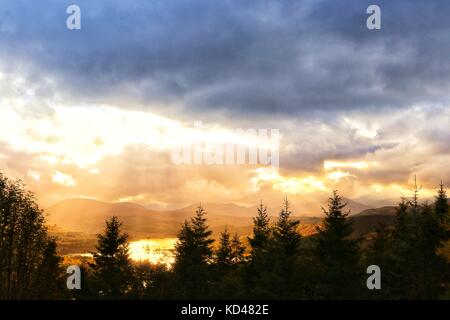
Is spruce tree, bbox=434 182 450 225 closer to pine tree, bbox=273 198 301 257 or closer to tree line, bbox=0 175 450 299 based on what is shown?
tree line, bbox=0 175 450 299

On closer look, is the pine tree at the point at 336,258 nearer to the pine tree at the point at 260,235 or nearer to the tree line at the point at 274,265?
the tree line at the point at 274,265

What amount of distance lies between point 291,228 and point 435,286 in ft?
65.0

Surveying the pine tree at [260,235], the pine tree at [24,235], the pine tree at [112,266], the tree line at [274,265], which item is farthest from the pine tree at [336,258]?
the pine tree at [24,235]

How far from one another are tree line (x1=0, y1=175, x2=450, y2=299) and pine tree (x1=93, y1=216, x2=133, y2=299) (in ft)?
0.39

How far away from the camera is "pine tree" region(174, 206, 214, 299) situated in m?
55.3

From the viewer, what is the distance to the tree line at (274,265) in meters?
48.4

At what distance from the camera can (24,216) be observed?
7388 cm

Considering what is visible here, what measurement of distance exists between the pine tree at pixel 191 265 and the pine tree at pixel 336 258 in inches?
562

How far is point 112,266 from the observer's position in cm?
5653

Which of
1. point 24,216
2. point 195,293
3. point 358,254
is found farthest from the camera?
point 24,216

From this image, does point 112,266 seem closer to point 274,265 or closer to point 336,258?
point 274,265

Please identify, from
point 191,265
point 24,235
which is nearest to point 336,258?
point 191,265
